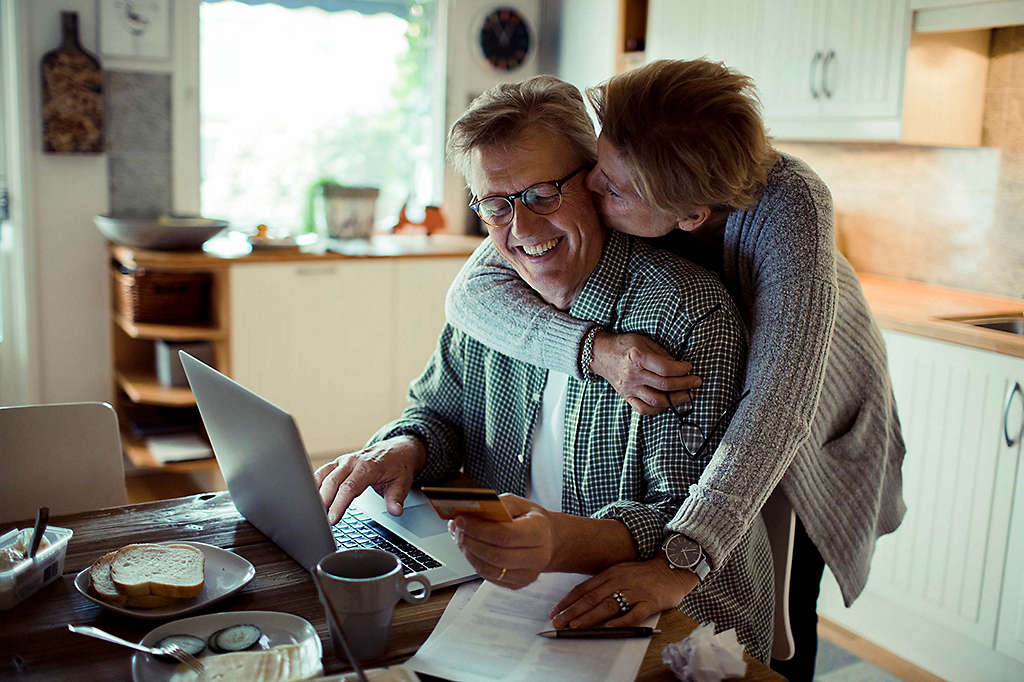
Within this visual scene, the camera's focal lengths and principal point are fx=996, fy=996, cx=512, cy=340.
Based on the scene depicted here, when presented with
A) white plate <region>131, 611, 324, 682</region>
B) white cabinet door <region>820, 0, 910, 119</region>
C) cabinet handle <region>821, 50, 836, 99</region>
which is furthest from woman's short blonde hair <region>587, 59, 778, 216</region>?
cabinet handle <region>821, 50, 836, 99</region>

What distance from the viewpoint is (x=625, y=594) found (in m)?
1.20

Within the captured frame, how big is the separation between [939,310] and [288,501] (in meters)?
2.11

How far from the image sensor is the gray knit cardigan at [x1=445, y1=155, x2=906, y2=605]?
1336mm

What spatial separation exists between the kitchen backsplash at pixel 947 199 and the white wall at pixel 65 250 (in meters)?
2.70

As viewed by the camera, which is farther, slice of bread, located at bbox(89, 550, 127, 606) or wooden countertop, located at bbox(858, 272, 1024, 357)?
wooden countertop, located at bbox(858, 272, 1024, 357)

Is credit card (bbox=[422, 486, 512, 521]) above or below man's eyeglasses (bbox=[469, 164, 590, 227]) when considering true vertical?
below

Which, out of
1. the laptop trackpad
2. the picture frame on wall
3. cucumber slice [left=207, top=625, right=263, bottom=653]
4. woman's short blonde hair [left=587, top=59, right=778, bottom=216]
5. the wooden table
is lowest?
the wooden table

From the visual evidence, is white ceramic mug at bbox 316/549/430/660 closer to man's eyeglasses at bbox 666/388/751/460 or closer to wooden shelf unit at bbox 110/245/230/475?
man's eyeglasses at bbox 666/388/751/460

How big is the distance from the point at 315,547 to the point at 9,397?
3107 millimetres

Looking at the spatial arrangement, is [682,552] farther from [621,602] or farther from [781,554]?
[781,554]

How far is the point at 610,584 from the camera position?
121 cm

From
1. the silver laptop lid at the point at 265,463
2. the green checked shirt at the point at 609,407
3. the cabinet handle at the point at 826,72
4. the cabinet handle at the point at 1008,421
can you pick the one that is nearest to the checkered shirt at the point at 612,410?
the green checked shirt at the point at 609,407

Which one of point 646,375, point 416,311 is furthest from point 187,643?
point 416,311

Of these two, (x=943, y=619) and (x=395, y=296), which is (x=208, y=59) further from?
(x=943, y=619)
